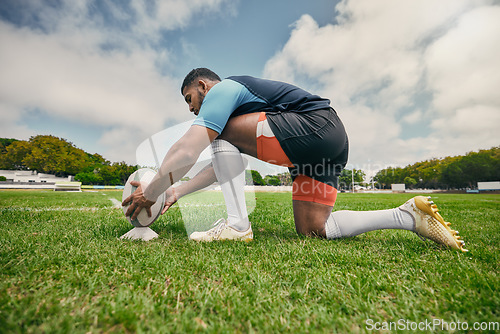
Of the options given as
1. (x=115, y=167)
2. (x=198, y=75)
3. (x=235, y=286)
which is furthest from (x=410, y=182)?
(x=235, y=286)

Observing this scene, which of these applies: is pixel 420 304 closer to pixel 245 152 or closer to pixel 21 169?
pixel 245 152

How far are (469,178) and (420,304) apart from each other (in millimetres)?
75993

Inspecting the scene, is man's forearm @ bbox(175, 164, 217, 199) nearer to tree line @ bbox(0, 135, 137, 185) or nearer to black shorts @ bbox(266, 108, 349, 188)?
black shorts @ bbox(266, 108, 349, 188)

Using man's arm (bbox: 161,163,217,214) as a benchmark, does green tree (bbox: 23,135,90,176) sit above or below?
above

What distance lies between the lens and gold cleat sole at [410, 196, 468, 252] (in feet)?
7.11

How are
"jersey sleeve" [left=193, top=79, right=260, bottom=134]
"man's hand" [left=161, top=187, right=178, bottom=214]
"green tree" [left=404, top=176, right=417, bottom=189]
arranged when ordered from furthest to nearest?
"green tree" [left=404, top=176, right=417, bottom=189], "man's hand" [left=161, top=187, right=178, bottom=214], "jersey sleeve" [left=193, top=79, right=260, bottom=134]

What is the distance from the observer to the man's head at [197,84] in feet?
8.50

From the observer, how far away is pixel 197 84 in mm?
2598

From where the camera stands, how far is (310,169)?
8.25ft

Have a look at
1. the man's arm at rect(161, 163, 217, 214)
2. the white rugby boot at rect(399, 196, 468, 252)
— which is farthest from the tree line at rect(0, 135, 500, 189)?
the white rugby boot at rect(399, 196, 468, 252)

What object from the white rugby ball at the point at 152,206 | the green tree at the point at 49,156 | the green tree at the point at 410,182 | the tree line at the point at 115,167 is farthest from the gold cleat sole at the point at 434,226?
the green tree at the point at 410,182

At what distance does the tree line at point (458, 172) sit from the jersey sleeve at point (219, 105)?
74.1m

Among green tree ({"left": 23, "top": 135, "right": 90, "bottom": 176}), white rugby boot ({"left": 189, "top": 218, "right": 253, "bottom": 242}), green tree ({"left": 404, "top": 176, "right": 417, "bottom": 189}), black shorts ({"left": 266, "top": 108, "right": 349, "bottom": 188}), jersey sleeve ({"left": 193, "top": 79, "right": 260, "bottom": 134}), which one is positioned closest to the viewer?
jersey sleeve ({"left": 193, "top": 79, "right": 260, "bottom": 134})

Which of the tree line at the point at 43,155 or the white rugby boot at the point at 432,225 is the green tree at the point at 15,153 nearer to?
the tree line at the point at 43,155
